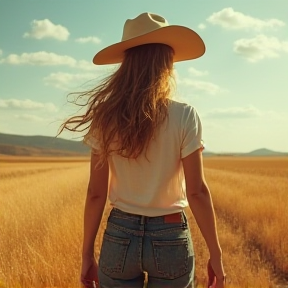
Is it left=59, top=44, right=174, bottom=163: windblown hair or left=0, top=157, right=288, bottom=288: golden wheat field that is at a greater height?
left=59, top=44, right=174, bottom=163: windblown hair

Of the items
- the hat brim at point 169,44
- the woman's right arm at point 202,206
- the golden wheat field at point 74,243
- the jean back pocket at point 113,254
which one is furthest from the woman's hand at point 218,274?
the golden wheat field at point 74,243

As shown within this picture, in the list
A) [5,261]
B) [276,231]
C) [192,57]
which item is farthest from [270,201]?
[192,57]

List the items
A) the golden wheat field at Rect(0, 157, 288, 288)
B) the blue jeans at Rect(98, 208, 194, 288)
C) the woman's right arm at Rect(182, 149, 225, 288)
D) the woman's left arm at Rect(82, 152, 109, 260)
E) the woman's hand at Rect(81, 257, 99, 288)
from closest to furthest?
1. the blue jeans at Rect(98, 208, 194, 288)
2. the woman's right arm at Rect(182, 149, 225, 288)
3. the woman's left arm at Rect(82, 152, 109, 260)
4. the woman's hand at Rect(81, 257, 99, 288)
5. the golden wheat field at Rect(0, 157, 288, 288)

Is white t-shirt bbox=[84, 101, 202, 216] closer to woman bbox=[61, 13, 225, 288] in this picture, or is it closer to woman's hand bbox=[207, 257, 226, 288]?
woman bbox=[61, 13, 225, 288]

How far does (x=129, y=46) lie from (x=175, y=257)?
1.13 meters

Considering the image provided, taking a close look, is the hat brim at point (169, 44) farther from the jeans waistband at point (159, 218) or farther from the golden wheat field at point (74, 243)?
the golden wheat field at point (74, 243)

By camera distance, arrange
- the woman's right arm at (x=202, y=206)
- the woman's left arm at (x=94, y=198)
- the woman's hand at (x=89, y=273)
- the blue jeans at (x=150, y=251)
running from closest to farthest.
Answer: the blue jeans at (x=150, y=251), the woman's right arm at (x=202, y=206), the woman's left arm at (x=94, y=198), the woman's hand at (x=89, y=273)

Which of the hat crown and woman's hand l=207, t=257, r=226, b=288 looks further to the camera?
the hat crown

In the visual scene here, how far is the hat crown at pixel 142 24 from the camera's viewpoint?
2961 millimetres

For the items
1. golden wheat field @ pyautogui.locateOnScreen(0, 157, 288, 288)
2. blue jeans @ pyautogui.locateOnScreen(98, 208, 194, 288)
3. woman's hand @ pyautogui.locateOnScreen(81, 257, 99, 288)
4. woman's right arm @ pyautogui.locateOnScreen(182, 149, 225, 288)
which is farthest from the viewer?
golden wheat field @ pyautogui.locateOnScreen(0, 157, 288, 288)

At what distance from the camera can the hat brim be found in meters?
2.88

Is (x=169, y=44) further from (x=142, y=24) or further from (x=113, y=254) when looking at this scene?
(x=113, y=254)

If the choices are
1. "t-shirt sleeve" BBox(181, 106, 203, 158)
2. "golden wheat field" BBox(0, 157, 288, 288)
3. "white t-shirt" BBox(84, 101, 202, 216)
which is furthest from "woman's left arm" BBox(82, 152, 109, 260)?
"golden wheat field" BBox(0, 157, 288, 288)

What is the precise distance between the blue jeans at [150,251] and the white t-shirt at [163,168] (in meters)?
0.06
